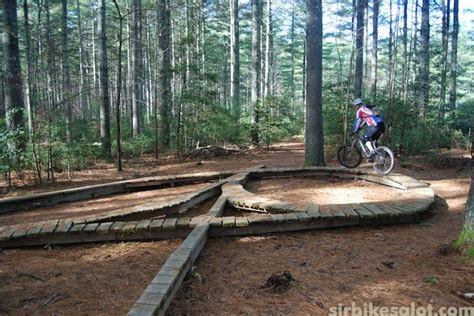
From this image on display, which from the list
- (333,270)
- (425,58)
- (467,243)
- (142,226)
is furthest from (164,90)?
(425,58)

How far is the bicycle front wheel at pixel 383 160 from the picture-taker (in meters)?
7.30

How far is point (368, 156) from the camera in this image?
25.4 feet

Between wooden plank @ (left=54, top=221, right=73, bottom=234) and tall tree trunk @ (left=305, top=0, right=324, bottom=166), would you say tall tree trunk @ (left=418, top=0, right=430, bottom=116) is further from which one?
wooden plank @ (left=54, top=221, right=73, bottom=234)

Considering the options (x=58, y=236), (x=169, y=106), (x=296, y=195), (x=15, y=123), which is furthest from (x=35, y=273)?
(x=169, y=106)

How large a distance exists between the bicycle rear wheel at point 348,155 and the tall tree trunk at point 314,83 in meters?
0.56

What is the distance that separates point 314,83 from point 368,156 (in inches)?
83.1

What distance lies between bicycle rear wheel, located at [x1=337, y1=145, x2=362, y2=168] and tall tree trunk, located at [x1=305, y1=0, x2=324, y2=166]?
1.85 ft

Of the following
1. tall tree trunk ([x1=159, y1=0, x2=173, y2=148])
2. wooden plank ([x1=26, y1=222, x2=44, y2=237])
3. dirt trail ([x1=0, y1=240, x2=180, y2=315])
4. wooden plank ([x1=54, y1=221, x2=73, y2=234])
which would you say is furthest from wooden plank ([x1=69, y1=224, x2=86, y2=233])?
tall tree trunk ([x1=159, y1=0, x2=173, y2=148])

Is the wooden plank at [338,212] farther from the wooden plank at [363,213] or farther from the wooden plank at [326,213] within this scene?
the wooden plank at [363,213]

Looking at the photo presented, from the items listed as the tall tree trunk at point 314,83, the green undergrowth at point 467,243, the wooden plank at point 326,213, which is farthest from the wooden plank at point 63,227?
the tall tree trunk at point 314,83

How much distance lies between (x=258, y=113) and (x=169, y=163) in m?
4.96

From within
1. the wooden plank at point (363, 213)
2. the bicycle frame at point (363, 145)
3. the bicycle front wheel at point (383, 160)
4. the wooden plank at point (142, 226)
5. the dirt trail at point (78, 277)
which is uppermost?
the bicycle frame at point (363, 145)

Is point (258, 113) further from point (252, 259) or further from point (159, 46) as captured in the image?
point (252, 259)

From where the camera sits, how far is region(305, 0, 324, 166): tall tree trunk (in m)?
8.07
